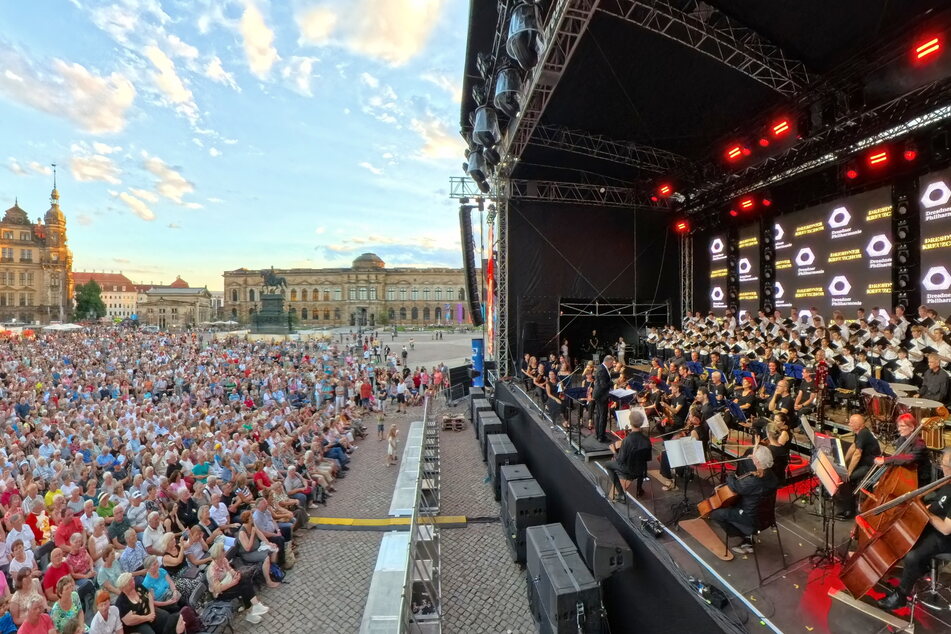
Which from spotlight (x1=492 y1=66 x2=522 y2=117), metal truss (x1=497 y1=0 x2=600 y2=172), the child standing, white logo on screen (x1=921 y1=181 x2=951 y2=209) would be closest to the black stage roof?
metal truss (x1=497 y1=0 x2=600 y2=172)

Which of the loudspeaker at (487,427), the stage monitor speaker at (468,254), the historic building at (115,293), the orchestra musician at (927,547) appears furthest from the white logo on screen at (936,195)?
the historic building at (115,293)

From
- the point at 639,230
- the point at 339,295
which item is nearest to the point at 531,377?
the point at 639,230

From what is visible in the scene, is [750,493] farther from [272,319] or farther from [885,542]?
[272,319]

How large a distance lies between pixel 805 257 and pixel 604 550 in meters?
13.2

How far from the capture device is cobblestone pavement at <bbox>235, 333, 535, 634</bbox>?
6.26m

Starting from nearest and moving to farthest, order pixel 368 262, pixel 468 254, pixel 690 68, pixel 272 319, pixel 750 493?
pixel 750 493, pixel 690 68, pixel 468 254, pixel 272 319, pixel 368 262

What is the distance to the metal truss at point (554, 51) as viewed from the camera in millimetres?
7789

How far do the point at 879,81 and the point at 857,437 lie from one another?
30.3 ft

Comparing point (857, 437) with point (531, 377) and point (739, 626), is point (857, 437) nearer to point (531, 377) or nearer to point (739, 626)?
point (739, 626)

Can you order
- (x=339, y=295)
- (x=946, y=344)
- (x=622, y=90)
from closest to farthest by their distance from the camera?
(x=946, y=344)
(x=622, y=90)
(x=339, y=295)

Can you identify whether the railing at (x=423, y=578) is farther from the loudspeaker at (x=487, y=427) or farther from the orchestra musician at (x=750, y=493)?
the orchestra musician at (x=750, y=493)

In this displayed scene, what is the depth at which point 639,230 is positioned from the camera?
18.5 metres

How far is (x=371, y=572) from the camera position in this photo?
7418 millimetres

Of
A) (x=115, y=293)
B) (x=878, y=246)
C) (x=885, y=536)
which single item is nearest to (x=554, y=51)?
(x=885, y=536)
